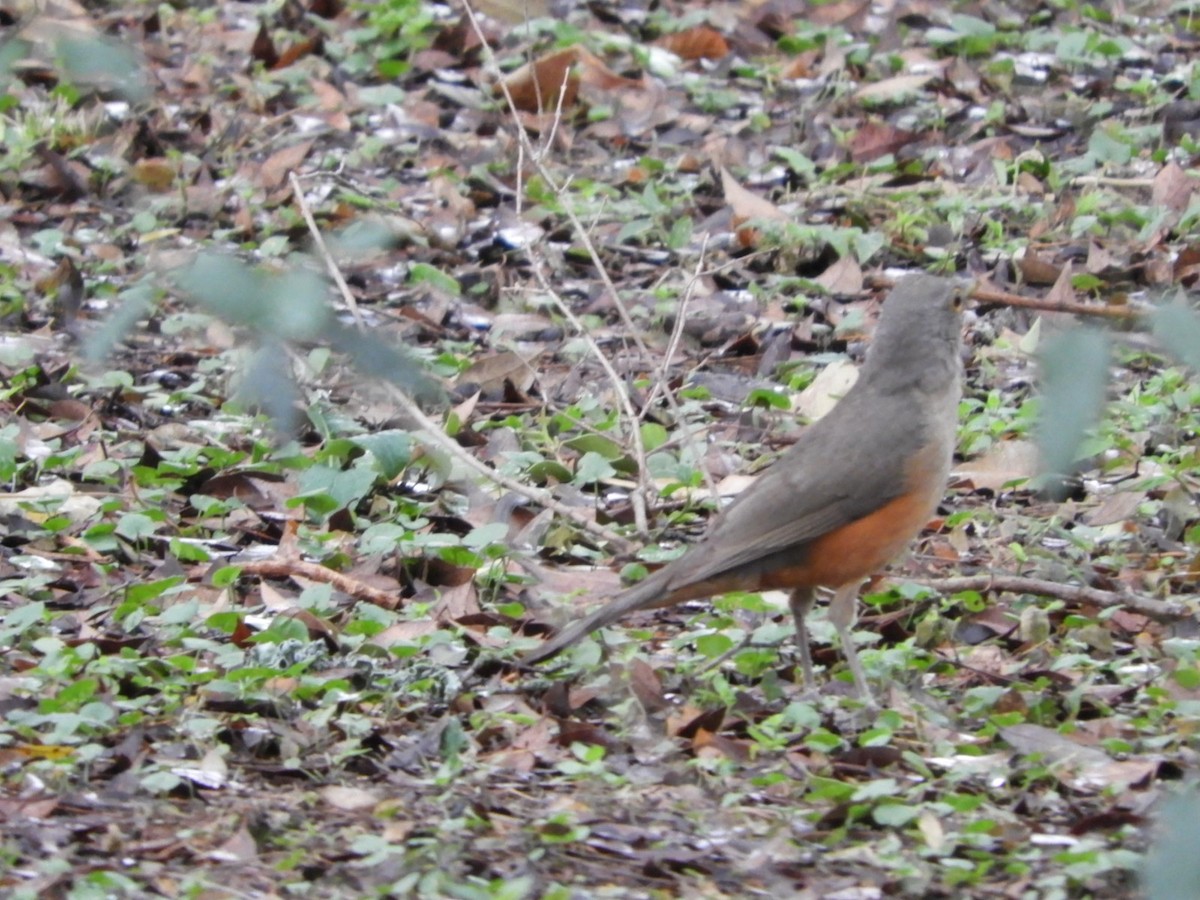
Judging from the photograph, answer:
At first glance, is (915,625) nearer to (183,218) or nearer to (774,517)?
(774,517)

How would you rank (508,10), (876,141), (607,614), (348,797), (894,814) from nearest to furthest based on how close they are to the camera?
(894,814) < (348,797) < (607,614) < (876,141) < (508,10)

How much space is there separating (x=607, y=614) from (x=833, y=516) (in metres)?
0.73

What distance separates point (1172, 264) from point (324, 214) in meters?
3.76

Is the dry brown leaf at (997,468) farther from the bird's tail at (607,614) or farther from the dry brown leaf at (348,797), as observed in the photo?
the dry brown leaf at (348,797)

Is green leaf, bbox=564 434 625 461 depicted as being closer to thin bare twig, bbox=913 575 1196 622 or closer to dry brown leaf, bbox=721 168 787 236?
thin bare twig, bbox=913 575 1196 622

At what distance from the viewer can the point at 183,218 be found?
29.5ft

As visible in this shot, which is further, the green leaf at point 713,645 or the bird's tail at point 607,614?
the green leaf at point 713,645

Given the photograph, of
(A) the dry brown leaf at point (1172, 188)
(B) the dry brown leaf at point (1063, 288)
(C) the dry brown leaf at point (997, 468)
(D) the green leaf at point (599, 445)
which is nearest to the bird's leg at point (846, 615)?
(C) the dry brown leaf at point (997, 468)

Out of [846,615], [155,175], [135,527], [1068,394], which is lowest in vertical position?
[155,175]

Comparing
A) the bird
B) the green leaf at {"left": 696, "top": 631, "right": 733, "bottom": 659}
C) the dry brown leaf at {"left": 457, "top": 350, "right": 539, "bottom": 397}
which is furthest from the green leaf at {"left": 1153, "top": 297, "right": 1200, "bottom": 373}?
the dry brown leaf at {"left": 457, "top": 350, "right": 539, "bottom": 397}

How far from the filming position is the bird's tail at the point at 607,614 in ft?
16.6

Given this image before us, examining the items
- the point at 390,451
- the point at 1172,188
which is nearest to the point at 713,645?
the point at 390,451

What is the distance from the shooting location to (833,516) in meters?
5.36

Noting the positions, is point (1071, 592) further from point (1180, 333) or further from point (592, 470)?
point (1180, 333)
